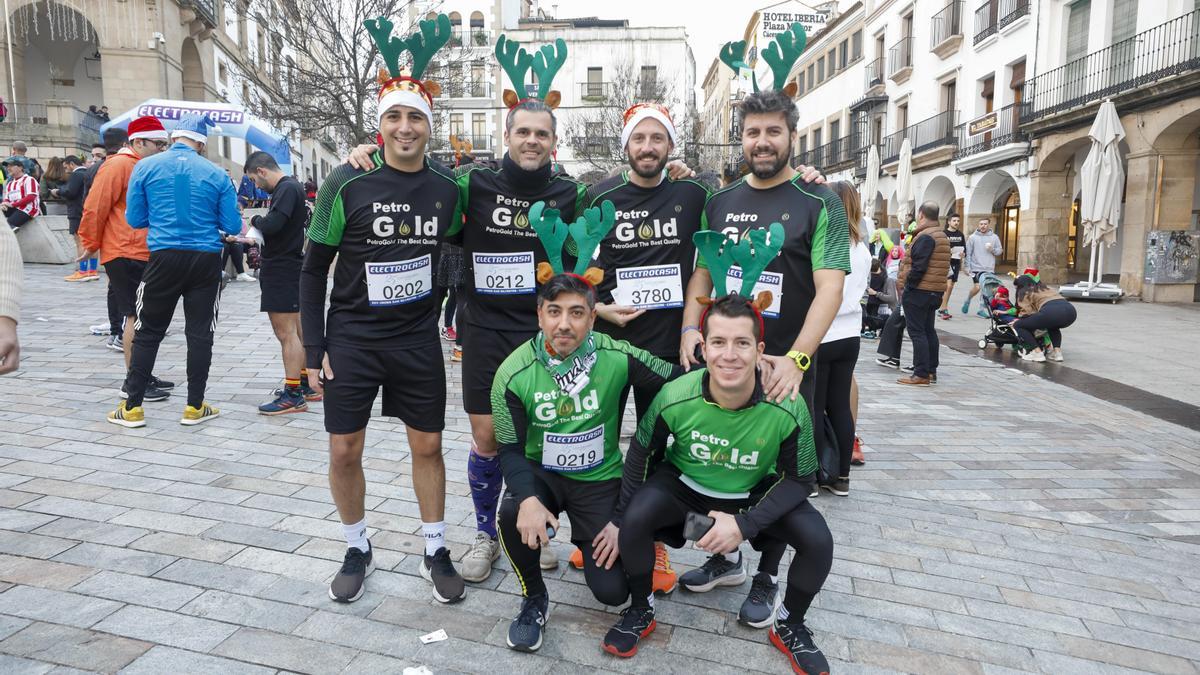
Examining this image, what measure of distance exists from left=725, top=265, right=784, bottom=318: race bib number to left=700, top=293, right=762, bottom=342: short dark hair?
0.53 meters

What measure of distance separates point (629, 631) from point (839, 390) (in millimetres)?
2314

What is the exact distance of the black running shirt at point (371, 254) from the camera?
303 cm

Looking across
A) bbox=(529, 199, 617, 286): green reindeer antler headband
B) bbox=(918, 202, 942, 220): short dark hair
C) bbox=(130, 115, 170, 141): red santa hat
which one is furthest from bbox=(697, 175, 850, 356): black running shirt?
bbox=(918, 202, 942, 220): short dark hair

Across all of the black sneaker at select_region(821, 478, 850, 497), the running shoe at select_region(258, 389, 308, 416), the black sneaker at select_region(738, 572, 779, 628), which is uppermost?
the running shoe at select_region(258, 389, 308, 416)

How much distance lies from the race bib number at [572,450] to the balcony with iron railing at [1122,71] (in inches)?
703

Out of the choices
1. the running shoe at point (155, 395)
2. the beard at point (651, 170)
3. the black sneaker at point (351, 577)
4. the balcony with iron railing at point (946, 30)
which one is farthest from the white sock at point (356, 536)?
the balcony with iron railing at point (946, 30)

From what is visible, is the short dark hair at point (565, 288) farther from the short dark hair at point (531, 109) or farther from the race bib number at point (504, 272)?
the short dark hair at point (531, 109)

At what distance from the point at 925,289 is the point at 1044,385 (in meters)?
1.71

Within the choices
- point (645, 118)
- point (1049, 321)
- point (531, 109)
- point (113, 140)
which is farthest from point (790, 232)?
point (1049, 321)

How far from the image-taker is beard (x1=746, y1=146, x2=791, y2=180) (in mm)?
3260

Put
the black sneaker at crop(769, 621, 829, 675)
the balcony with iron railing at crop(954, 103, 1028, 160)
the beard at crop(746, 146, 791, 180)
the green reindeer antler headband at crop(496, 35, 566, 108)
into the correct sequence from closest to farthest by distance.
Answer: the black sneaker at crop(769, 621, 829, 675), the beard at crop(746, 146, 791, 180), the green reindeer antler headband at crop(496, 35, 566, 108), the balcony with iron railing at crop(954, 103, 1028, 160)

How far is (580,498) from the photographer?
300 centimetres

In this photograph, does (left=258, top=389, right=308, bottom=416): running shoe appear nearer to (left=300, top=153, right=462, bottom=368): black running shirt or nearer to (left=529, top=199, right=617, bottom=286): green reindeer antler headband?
(left=300, top=153, right=462, bottom=368): black running shirt

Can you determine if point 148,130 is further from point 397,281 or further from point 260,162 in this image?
point 397,281
